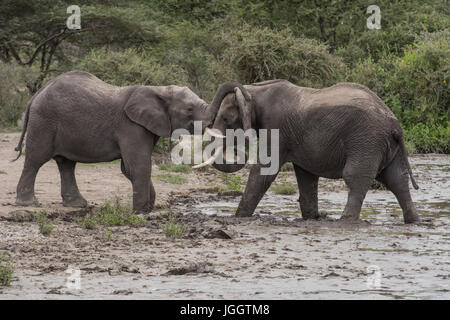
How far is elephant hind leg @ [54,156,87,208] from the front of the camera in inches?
429

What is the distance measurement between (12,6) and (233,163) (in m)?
17.9

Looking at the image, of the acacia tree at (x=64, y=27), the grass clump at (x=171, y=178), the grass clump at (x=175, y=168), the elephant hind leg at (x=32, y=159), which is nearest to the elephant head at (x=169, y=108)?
the elephant hind leg at (x=32, y=159)

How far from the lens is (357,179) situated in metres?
9.59

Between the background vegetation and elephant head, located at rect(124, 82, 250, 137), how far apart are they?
604 centimetres

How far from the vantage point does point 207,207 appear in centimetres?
1177

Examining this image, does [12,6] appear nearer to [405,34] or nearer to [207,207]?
[405,34]

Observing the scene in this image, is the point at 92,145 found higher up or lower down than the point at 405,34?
lower down

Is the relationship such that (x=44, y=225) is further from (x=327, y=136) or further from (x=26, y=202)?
(x=327, y=136)

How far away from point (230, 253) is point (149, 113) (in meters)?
A: 3.06

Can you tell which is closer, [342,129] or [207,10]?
[342,129]

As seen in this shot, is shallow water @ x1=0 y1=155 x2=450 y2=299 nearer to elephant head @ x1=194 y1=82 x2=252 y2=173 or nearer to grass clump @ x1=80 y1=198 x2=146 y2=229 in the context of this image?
grass clump @ x1=80 y1=198 x2=146 y2=229

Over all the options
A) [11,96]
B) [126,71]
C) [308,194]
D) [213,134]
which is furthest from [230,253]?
[11,96]

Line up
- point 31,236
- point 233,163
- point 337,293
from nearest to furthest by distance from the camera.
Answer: point 337,293 → point 31,236 → point 233,163

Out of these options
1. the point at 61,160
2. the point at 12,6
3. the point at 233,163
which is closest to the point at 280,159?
the point at 233,163
